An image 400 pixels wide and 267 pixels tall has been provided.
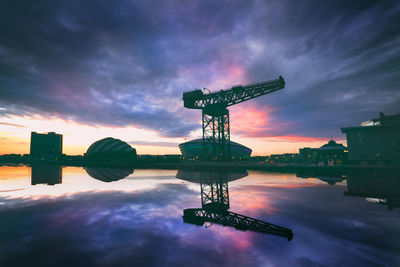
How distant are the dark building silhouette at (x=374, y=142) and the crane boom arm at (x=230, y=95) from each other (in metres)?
42.6

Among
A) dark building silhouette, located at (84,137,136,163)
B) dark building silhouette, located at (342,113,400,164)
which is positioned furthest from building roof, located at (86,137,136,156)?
dark building silhouette, located at (342,113,400,164)

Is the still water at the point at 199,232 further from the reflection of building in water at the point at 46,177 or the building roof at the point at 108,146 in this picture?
the building roof at the point at 108,146

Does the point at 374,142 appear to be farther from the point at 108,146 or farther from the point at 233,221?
the point at 108,146

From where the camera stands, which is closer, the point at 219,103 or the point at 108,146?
the point at 219,103

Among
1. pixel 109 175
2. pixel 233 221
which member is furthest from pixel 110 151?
pixel 233 221

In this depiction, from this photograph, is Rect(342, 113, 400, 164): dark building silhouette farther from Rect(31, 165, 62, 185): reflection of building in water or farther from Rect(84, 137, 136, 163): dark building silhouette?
Rect(84, 137, 136, 163): dark building silhouette

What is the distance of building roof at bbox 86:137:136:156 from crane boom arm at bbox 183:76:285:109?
48.9 m

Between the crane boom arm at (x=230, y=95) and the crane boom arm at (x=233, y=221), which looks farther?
the crane boom arm at (x=230, y=95)

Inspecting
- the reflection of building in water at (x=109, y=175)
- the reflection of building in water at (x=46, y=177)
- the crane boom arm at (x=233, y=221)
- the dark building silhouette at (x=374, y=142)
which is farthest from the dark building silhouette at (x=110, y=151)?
the dark building silhouette at (x=374, y=142)

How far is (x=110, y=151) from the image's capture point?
8056 centimetres

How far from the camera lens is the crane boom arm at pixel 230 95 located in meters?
42.9

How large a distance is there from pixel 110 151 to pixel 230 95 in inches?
2415

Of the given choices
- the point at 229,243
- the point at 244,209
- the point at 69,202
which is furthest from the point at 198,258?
the point at 69,202

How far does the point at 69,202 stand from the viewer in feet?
44.7
